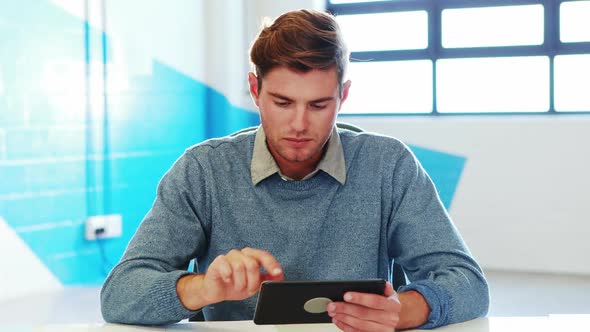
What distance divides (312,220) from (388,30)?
12.9 feet

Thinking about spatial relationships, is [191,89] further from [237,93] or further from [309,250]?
[309,250]

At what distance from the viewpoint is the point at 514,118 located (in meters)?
5.14

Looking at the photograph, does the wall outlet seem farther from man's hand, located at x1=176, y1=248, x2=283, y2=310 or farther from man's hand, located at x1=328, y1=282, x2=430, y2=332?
man's hand, located at x1=328, y1=282, x2=430, y2=332

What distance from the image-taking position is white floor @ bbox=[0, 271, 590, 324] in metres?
3.76

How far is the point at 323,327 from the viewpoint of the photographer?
1.46 metres

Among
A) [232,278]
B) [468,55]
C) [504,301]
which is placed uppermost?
[468,55]

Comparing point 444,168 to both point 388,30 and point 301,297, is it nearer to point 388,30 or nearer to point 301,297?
point 388,30

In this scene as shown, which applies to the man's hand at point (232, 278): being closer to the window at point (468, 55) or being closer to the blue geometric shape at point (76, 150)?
the blue geometric shape at point (76, 150)

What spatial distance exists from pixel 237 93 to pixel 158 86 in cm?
70

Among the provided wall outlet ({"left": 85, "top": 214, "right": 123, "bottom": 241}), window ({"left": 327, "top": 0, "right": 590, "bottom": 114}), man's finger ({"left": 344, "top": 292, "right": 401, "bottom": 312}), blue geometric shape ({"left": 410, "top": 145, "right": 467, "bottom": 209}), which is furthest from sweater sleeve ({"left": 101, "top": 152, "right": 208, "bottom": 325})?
blue geometric shape ({"left": 410, "top": 145, "right": 467, "bottom": 209})

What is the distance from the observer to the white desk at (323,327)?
1.46 metres

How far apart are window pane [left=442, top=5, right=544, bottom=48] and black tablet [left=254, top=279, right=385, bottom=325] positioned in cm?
416

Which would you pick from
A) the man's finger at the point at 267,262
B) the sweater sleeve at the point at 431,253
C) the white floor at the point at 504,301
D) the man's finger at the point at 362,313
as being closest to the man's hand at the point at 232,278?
the man's finger at the point at 267,262

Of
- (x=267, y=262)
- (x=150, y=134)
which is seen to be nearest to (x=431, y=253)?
(x=267, y=262)
